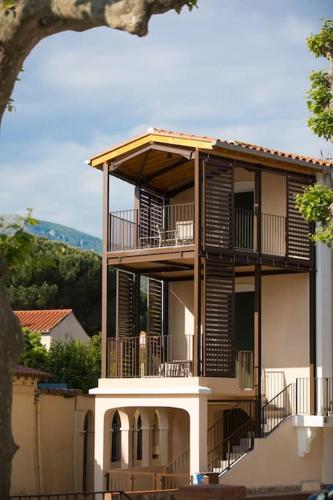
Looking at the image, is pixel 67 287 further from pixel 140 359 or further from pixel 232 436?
pixel 232 436

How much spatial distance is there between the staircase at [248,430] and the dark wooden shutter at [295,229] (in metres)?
3.32

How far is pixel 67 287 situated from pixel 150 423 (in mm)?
24770

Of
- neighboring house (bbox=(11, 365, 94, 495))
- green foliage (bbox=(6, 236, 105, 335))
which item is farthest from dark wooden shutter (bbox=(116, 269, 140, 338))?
green foliage (bbox=(6, 236, 105, 335))

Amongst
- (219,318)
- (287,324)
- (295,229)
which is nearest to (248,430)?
(219,318)

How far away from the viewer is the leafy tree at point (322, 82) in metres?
22.6

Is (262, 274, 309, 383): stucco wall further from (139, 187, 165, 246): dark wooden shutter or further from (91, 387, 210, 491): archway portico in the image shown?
(139, 187, 165, 246): dark wooden shutter

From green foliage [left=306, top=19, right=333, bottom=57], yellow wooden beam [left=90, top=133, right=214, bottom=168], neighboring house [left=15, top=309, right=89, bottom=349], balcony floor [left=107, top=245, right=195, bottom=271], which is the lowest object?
neighboring house [left=15, top=309, right=89, bottom=349]

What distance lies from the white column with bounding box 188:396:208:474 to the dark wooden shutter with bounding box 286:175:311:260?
4754 mm

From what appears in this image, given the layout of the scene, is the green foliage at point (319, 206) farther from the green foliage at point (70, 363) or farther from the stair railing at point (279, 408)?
the green foliage at point (70, 363)

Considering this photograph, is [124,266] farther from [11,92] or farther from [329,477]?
[11,92]

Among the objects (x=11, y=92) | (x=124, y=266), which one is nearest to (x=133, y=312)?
(x=124, y=266)

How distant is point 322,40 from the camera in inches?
907

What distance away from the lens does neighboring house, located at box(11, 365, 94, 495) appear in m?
26.2

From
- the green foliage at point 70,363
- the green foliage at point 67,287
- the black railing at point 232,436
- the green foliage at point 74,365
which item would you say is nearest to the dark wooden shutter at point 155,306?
the black railing at point 232,436
